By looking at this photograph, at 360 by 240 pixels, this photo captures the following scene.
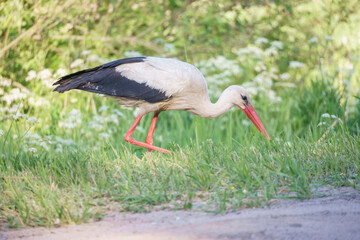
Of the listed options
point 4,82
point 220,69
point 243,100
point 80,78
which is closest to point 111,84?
point 80,78

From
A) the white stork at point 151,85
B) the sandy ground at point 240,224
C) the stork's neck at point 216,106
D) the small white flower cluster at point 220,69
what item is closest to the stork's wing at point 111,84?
the white stork at point 151,85

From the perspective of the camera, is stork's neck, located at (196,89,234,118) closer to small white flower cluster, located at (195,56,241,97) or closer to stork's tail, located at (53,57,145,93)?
stork's tail, located at (53,57,145,93)

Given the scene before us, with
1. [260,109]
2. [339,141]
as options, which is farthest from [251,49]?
[339,141]

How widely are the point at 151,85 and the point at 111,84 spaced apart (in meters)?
0.41

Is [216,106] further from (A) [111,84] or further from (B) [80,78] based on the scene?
(B) [80,78]

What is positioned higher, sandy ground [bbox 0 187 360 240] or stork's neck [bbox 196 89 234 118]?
stork's neck [bbox 196 89 234 118]

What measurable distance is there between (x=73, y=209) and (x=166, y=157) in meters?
1.28

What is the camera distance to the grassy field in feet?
11.4

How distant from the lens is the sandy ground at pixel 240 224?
2680 mm

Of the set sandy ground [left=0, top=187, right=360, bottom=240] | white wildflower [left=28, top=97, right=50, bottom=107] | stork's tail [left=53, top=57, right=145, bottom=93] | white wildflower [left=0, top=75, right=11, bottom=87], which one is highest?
white wildflower [left=0, top=75, right=11, bottom=87]

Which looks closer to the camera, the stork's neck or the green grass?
the green grass

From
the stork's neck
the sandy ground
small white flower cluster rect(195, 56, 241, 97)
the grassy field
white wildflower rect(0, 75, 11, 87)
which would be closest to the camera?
the sandy ground

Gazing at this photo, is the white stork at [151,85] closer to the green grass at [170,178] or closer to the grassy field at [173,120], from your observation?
the grassy field at [173,120]

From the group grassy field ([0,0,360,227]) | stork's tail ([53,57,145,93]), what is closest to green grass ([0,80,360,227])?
grassy field ([0,0,360,227])
